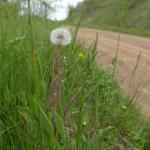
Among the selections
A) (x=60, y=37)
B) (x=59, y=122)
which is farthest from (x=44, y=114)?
(x=60, y=37)

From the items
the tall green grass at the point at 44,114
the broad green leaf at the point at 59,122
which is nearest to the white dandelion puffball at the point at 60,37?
the tall green grass at the point at 44,114

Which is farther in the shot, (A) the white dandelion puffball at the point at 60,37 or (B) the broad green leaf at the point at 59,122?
(A) the white dandelion puffball at the point at 60,37

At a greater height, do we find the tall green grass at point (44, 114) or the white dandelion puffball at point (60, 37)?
the white dandelion puffball at point (60, 37)

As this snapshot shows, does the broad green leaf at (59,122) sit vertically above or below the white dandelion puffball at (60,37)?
below

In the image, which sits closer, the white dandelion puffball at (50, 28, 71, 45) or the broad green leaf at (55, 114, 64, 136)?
the broad green leaf at (55, 114, 64, 136)

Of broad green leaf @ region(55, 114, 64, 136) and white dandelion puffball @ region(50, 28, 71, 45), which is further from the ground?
white dandelion puffball @ region(50, 28, 71, 45)

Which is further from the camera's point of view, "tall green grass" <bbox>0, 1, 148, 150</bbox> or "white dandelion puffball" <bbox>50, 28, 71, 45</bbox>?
"white dandelion puffball" <bbox>50, 28, 71, 45</bbox>

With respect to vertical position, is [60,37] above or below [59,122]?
above

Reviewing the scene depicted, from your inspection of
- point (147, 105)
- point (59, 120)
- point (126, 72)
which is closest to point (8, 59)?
point (59, 120)

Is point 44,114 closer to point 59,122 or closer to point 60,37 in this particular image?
point 59,122

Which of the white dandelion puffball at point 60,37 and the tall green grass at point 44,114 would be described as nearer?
the tall green grass at point 44,114

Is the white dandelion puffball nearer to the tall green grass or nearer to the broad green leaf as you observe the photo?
the tall green grass

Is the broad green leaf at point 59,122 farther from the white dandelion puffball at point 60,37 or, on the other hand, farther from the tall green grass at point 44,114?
the white dandelion puffball at point 60,37

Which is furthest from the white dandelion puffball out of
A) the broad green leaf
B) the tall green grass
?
the broad green leaf
